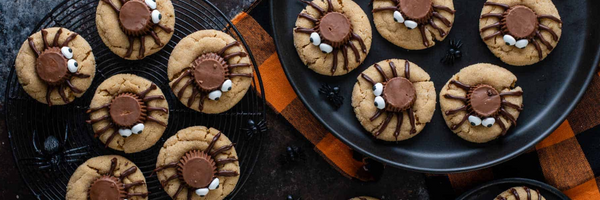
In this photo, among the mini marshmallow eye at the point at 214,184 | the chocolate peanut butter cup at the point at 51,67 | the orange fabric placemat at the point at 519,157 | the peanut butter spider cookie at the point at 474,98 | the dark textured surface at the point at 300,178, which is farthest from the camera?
the dark textured surface at the point at 300,178

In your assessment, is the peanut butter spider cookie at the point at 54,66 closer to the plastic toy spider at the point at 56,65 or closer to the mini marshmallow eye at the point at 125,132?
the plastic toy spider at the point at 56,65

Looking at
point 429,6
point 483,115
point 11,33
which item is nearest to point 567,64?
point 483,115

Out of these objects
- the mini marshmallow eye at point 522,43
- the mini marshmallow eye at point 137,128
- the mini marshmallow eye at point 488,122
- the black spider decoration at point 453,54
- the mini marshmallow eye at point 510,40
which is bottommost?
the mini marshmallow eye at point 488,122

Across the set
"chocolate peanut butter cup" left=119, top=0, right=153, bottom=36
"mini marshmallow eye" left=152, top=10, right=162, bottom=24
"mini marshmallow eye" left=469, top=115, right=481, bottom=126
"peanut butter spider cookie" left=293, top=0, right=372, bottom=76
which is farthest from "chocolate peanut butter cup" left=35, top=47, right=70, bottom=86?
"mini marshmallow eye" left=469, top=115, right=481, bottom=126

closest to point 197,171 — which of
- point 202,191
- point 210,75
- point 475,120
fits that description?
point 202,191

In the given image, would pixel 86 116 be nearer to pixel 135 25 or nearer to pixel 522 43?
pixel 135 25

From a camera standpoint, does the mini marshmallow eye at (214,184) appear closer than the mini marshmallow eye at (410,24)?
Yes

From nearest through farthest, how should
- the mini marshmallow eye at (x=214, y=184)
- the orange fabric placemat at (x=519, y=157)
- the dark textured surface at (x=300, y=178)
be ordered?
the mini marshmallow eye at (x=214, y=184), the orange fabric placemat at (x=519, y=157), the dark textured surface at (x=300, y=178)

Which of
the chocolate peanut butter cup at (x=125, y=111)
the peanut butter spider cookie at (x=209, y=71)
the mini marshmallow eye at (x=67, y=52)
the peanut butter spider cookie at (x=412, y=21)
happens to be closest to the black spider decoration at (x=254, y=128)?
the peanut butter spider cookie at (x=209, y=71)
